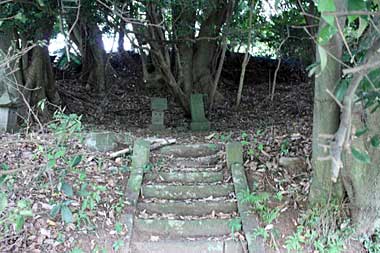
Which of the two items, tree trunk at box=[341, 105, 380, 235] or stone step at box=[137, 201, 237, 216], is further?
stone step at box=[137, 201, 237, 216]

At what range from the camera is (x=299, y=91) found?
31.8 feet

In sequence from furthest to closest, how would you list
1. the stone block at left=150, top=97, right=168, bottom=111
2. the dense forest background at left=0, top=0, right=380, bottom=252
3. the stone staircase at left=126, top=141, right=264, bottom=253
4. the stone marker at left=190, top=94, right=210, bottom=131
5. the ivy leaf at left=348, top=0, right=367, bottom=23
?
1. the stone marker at left=190, top=94, right=210, bottom=131
2. the stone block at left=150, top=97, right=168, bottom=111
3. the stone staircase at left=126, top=141, right=264, bottom=253
4. the dense forest background at left=0, top=0, right=380, bottom=252
5. the ivy leaf at left=348, top=0, right=367, bottom=23

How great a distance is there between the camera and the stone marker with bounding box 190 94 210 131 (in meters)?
7.12

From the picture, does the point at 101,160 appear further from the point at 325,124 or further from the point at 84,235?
the point at 325,124

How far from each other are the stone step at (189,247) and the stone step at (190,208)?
428 mm

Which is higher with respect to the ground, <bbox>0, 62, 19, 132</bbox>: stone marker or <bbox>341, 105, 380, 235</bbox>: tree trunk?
<bbox>0, 62, 19, 132</bbox>: stone marker

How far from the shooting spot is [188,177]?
4.43m

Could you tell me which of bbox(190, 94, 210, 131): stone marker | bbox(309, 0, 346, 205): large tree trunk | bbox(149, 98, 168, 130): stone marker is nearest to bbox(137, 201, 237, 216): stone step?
bbox(309, 0, 346, 205): large tree trunk

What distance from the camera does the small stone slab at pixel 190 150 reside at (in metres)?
5.02

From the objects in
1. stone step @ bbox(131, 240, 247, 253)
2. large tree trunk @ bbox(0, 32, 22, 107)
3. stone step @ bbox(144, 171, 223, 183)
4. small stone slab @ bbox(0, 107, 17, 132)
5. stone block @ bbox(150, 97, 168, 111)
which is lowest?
stone step @ bbox(131, 240, 247, 253)

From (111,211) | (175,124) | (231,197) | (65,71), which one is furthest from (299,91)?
(111,211)

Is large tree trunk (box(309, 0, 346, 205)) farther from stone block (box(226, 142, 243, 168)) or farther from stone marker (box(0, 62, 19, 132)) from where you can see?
stone marker (box(0, 62, 19, 132))

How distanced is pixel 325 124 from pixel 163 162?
6.32ft

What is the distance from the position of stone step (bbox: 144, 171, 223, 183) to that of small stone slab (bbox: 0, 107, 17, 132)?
91.3 inches
